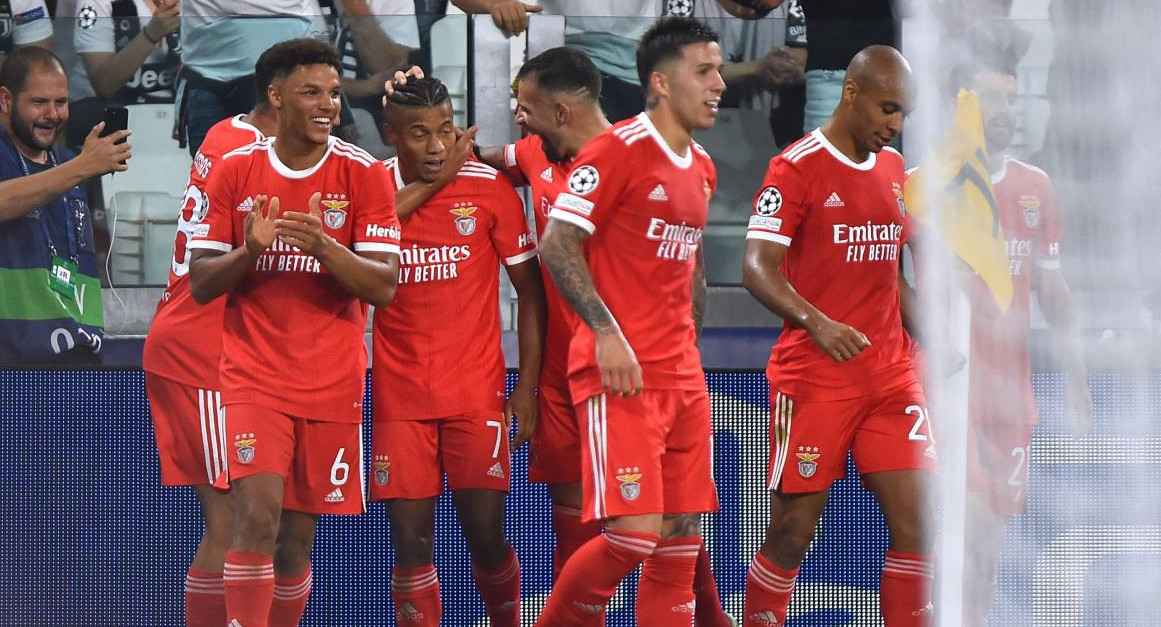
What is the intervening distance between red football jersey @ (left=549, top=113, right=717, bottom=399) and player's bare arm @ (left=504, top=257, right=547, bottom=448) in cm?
64

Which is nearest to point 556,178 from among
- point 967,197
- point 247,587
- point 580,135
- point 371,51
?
point 580,135

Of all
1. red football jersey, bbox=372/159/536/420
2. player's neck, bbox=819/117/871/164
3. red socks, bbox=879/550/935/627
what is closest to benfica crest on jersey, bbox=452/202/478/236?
red football jersey, bbox=372/159/536/420

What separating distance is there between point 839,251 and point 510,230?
1149 millimetres

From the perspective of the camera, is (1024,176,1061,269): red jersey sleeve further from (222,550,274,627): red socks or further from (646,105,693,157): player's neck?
(222,550,274,627): red socks

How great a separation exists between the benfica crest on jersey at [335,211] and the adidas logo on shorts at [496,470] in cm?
101

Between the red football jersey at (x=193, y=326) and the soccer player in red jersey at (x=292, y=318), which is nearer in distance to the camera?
the soccer player in red jersey at (x=292, y=318)

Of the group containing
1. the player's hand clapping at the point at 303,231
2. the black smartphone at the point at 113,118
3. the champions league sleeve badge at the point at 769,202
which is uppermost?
the black smartphone at the point at 113,118

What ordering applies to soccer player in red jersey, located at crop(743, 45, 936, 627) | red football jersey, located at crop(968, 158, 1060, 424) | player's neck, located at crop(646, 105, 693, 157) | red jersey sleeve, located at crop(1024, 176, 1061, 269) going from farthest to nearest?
soccer player in red jersey, located at crop(743, 45, 936, 627), player's neck, located at crop(646, 105, 693, 157), red football jersey, located at crop(968, 158, 1060, 424), red jersey sleeve, located at crop(1024, 176, 1061, 269)

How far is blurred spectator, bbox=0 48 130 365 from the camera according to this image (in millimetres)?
5539

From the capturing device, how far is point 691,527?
446cm

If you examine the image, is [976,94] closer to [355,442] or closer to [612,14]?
[355,442]

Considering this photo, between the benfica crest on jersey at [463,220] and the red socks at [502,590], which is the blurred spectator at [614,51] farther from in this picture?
the red socks at [502,590]

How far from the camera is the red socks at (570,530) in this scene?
16.9 ft

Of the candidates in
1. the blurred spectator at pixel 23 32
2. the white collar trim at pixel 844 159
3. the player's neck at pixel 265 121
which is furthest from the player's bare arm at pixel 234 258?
the white collar trim at pixel 844 159
